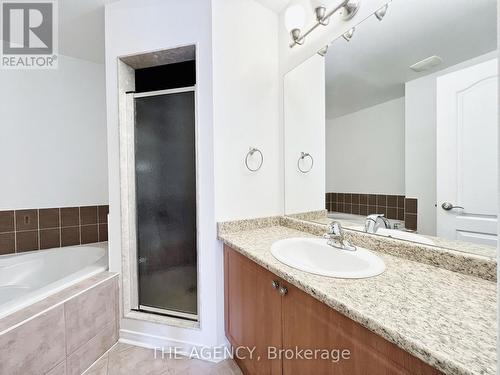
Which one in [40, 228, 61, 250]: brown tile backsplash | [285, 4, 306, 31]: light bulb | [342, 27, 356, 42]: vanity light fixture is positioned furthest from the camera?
[40, 228, 61, 250]: brown tile backsplash

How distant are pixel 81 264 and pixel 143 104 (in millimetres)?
1648

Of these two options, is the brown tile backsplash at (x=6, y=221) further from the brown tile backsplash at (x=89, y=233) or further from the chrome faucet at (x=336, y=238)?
the chrome faucet at (x=336, y=238)

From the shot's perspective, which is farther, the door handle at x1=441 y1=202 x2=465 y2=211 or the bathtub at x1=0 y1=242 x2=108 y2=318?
the bathtub at x1=0 y1=242 x2=108 y2=318

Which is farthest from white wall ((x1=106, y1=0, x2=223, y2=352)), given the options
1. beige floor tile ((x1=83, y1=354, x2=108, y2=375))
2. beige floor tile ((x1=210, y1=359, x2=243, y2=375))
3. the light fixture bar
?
the light fixture bar

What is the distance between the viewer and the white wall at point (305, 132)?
1.56 meters

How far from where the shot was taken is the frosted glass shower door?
1.69 m

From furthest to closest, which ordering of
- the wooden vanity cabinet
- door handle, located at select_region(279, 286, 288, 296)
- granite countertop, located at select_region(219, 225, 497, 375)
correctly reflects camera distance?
door handle, located at select_region(279, 286, 288, 296) → the wooden vanity cabinet → granite countertop, located at select_region(219, 225, 497, 375)

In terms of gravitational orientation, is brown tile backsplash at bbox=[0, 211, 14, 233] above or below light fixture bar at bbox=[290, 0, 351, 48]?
below

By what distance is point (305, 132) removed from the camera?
1.66 m

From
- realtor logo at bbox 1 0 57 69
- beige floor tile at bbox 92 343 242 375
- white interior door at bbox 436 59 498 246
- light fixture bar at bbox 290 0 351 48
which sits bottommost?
beige floor tile at bbox 92 343 242 375

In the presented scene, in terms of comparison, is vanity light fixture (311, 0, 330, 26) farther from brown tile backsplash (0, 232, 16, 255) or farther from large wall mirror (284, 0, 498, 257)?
brown tile backsplash (0, 232, 16, 255)

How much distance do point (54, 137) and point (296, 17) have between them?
2.46 meters

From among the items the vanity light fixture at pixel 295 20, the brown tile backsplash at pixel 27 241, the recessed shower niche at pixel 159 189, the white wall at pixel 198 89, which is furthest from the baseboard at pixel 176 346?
the vanity light fixture at pixel 295 20

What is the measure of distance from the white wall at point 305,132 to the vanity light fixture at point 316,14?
167 mm
